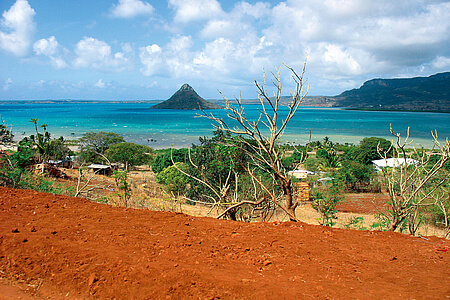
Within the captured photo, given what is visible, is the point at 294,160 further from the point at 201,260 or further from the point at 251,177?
the point at 201,260

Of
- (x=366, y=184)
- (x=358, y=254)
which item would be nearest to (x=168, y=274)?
(x=358, y=254)

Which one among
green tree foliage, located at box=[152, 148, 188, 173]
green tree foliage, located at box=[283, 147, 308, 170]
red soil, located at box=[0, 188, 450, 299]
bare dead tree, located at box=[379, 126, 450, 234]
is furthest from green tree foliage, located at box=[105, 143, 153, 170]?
bare dead tree, located at box=[379, 126, 450, 234]

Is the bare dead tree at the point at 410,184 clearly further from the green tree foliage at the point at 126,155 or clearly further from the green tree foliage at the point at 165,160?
the green tree foliage at the point at 126,155

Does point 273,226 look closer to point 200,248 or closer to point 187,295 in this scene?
point 200,248

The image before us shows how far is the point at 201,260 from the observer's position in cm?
371

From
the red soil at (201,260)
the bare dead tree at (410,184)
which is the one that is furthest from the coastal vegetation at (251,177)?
the red soil at (201,260)

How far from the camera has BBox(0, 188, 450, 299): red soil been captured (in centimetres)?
311

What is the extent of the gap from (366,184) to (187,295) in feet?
90.4

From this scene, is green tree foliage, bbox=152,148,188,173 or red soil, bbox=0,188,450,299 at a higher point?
red soil, bbox=0,188,450,299

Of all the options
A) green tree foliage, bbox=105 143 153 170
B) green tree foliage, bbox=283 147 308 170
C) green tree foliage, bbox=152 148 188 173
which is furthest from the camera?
green tree foliage, bbox=105 143 153 170

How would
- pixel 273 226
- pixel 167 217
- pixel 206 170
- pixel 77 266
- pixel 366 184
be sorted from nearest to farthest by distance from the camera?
pixel 77 266, pixel 273 226, pixel 167 217, pixel 206 170, pixel 366 184

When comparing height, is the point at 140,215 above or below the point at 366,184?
above

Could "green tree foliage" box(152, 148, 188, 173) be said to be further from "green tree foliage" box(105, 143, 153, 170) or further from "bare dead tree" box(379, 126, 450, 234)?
"bare dead tree" box(379, 126, 450, 234)

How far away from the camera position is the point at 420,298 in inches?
113
